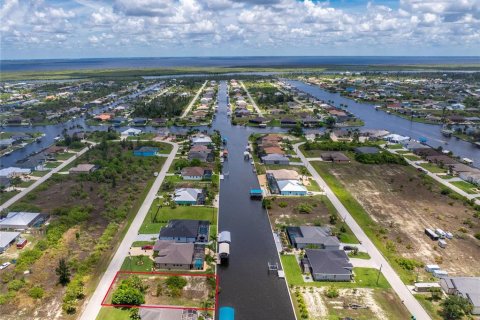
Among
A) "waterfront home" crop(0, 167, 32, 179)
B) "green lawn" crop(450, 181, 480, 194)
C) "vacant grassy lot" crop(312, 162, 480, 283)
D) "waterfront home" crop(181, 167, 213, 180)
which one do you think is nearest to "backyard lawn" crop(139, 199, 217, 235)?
"waterfront home" crop(181, 167, 213, 180)

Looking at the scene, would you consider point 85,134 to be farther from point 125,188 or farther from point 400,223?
point 400,223

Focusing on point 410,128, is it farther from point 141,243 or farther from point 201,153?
point 141,243

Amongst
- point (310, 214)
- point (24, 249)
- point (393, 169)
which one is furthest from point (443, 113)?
point (24, 249)

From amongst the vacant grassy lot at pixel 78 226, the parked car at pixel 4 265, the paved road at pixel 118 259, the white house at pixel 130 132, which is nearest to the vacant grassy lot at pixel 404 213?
the paved road at pixel 118 259

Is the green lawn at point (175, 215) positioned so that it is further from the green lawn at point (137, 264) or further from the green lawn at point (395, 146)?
the green lawn at point (395, 146)

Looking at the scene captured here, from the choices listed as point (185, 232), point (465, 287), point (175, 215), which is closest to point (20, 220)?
point (175, 215)

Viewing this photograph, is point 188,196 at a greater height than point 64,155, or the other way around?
point 64,155

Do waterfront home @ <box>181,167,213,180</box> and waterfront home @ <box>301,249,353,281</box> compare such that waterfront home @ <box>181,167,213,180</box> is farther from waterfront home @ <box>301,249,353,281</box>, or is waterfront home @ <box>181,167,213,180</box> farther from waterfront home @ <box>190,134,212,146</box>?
waterfront home @ <box>301,249,353,281</box>
